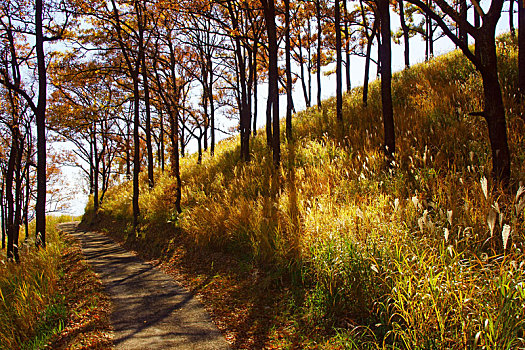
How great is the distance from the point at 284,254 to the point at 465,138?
4.87 m

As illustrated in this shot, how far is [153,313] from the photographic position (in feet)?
15.3

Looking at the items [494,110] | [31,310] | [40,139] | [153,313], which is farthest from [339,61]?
[31,310]

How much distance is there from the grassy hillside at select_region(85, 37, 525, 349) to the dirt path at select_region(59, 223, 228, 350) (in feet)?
1.14

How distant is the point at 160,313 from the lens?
15.2 feet

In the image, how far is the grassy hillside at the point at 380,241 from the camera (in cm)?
261

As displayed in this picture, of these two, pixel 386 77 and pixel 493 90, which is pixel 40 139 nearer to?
pixel 386 77

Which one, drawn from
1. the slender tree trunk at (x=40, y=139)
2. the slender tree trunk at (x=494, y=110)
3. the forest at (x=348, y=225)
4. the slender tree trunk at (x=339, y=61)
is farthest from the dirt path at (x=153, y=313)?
the slender tree trunk at (x=339, y=61)

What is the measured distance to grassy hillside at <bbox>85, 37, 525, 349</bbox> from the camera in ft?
8.55

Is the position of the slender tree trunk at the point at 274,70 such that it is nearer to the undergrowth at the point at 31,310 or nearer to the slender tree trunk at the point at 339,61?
the slender tree trunk at the point at 339,61

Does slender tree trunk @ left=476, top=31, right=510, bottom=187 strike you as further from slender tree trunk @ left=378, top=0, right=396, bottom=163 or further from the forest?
slender tree trunk @ left=378, top=0, right=396, bottom=163

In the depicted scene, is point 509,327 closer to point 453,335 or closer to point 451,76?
point 453,335

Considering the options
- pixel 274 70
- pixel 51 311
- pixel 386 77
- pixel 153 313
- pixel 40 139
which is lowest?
pixel 153 313

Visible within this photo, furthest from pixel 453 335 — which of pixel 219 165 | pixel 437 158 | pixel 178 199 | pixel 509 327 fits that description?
pixel 219 165

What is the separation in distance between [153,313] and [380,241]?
3706 millimetres
